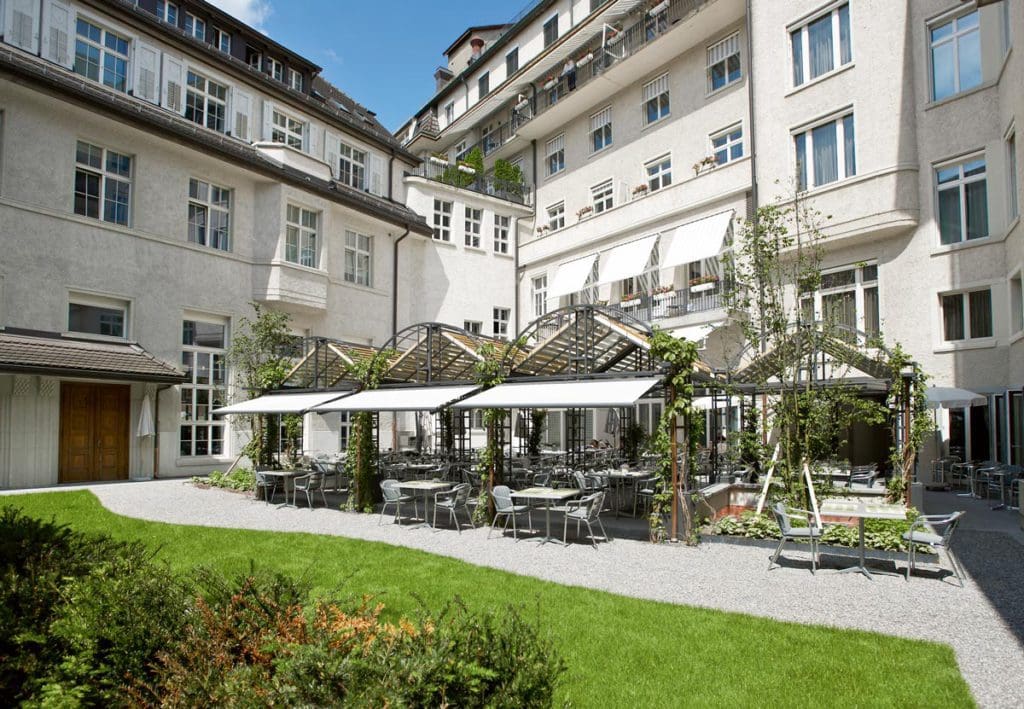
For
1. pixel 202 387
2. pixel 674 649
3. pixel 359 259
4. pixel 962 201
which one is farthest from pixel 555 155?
pixel 674 649

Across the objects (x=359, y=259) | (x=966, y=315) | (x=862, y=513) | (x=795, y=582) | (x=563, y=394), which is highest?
(x=359, y=259)

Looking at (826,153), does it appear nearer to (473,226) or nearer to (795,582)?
(795,582)

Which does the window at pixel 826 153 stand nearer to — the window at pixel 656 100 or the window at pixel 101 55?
the window at pixel 656 100

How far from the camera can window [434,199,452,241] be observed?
27234 mm

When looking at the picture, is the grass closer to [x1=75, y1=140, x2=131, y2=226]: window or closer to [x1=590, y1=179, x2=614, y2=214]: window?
[x1=75, y1=140, x2=131, y2=226]: window

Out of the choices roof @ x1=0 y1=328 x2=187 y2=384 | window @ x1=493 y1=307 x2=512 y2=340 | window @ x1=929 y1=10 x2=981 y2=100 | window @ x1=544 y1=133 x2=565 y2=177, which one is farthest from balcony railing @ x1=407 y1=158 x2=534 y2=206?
window @ x1=929 y1=10 x2=981 y2=100

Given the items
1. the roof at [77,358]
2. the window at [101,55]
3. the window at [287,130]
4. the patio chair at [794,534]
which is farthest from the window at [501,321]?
the patio chair at [794,534]

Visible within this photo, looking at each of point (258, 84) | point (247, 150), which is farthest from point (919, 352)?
point (258, 84)

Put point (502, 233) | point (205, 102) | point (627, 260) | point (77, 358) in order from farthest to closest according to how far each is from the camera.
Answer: point (502, 233), point (627, 260), point (205, 102), point (77, 358)

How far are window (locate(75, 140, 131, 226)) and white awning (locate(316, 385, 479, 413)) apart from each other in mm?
8532

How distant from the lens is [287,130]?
22.8 m

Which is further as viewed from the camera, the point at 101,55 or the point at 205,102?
the point at 205,102

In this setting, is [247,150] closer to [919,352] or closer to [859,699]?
[919,352]

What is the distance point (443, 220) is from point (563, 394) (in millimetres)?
18434
